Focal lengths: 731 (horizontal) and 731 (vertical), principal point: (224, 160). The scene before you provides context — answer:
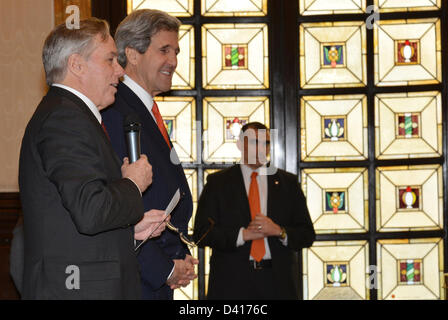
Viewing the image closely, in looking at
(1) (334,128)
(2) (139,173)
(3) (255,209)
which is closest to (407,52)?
(1) (334,128)

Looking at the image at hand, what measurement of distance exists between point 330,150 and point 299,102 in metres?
0.46

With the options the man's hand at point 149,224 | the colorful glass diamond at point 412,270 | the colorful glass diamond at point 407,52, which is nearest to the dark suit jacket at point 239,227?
the colorful glass diamond at point 412,270

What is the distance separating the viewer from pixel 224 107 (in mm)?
5875

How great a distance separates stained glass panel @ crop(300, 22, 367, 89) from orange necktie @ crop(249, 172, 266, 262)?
4.15ft

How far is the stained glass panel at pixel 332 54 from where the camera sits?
586 centimetres

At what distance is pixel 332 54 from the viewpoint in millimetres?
5871

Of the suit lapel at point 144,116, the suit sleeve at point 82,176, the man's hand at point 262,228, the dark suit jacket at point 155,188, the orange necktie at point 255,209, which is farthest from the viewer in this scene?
the orange necktie at point 255,209

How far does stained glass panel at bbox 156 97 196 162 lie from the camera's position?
5840 millimetres

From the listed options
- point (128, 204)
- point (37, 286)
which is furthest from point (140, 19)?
point (37, 286)

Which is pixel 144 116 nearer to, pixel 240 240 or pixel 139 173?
pixel 139 173

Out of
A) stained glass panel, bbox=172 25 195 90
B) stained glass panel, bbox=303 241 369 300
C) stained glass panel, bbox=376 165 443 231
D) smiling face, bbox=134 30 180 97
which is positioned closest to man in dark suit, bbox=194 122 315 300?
stained glass panel, bbox=303 241 369 300

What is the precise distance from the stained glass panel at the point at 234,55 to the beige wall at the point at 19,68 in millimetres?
1261

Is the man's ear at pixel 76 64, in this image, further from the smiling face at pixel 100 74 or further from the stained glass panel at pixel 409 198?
the stained glass panel at pixel 409 198

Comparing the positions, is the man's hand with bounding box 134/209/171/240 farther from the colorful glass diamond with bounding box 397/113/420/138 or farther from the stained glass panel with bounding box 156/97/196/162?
the colorful glass diamond with bounding box 397/113/420/138
